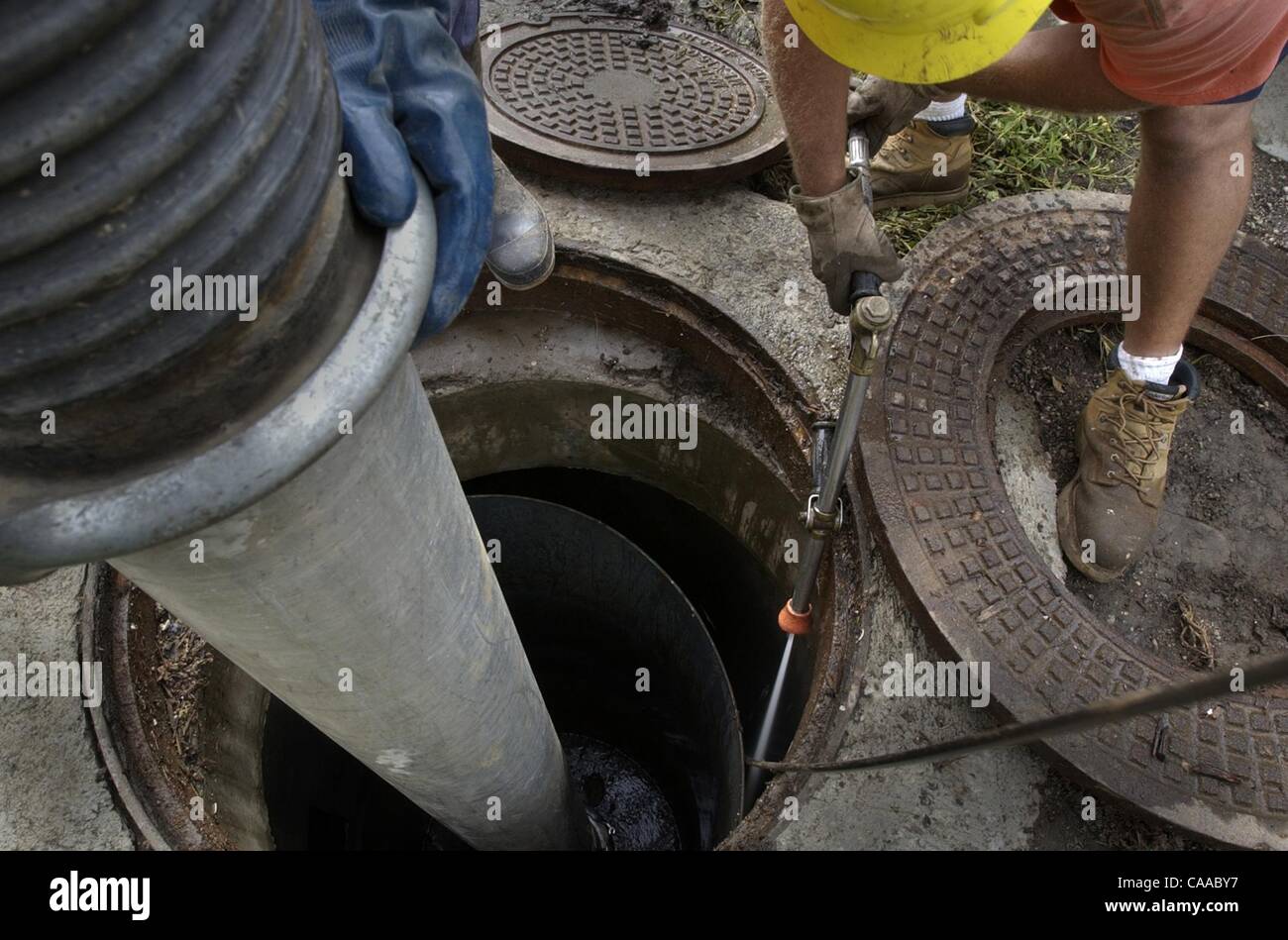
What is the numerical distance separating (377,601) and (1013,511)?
4.79 ft

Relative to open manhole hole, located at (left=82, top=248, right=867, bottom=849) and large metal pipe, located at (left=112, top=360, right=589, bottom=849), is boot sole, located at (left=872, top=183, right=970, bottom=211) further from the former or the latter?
large metal pipe, located at (left=112, top=360, right=589, bottom=849)

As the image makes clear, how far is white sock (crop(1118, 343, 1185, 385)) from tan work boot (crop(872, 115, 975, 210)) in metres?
0.77

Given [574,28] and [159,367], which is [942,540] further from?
[574,28]

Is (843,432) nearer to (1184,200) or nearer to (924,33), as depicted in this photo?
(924,33)

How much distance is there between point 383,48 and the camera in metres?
0.95

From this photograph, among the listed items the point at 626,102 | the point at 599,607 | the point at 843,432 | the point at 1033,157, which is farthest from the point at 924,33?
the point at 599,607

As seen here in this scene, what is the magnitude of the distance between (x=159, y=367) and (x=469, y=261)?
0.37 m

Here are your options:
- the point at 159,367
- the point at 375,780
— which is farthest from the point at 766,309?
the point at 375,780

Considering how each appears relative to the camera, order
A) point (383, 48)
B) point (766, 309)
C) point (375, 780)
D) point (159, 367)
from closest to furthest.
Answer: point (159, 367), point (383, 48), point (766, 309), point (375, 780)

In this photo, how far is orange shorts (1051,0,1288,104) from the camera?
61.6 inches

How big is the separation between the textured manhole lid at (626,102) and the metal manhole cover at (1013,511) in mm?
664

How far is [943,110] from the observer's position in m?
2.54

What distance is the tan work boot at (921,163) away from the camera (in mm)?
2502

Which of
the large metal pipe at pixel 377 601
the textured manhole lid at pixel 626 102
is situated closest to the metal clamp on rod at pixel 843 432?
the textured manhole lid at pixel 626 102
